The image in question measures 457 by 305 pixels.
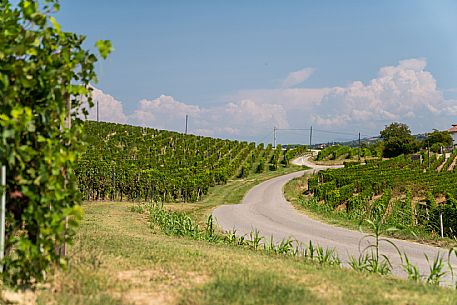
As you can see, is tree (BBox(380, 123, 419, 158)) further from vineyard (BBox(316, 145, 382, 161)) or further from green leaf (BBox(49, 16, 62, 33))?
green leaf (BBox(49, 16, 62, 33))

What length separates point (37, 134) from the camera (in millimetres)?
5336

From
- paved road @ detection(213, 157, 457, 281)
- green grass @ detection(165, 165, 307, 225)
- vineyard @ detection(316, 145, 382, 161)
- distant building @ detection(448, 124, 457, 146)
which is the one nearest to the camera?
paved road @ detection(213, 157, 457, 281)

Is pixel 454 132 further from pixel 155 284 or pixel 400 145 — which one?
pixel 155 284

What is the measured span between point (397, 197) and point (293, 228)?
544 inches

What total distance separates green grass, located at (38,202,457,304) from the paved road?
9.66 ft

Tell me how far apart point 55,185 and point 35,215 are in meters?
0.36

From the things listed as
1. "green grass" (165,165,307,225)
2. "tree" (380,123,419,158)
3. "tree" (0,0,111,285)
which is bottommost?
"green grass" (165,165,307,225)

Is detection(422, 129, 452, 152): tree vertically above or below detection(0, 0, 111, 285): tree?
above

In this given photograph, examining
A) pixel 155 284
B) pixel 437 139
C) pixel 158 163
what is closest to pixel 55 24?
pixel 155 284

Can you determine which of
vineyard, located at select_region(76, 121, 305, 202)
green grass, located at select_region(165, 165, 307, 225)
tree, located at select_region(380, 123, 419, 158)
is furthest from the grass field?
tree, located at select_region(380, 123, 419, 158)

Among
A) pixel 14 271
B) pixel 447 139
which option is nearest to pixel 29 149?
pixel 14 271

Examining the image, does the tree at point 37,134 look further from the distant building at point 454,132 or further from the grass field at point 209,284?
the distant building at point 454,132

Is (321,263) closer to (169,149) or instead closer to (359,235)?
(359,235)

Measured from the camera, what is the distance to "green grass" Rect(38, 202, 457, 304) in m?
5.12
